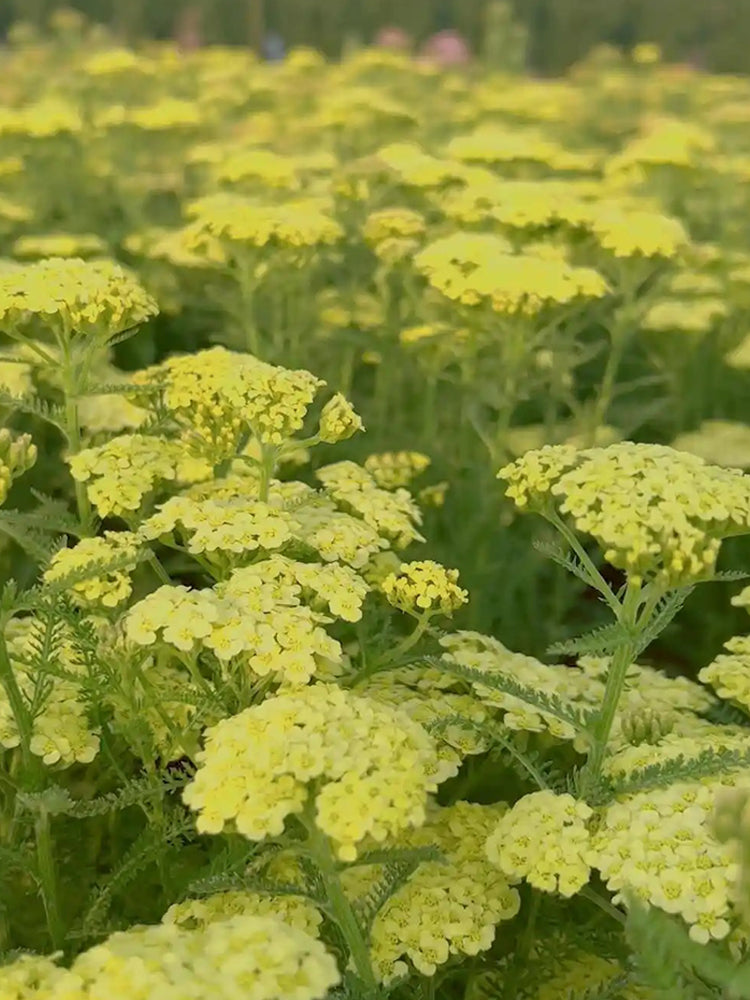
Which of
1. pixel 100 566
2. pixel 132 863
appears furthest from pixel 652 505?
pixel 132 863

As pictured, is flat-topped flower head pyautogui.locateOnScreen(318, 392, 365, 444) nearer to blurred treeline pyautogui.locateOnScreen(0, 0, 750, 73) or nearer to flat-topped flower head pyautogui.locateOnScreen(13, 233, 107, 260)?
flat-topped flower head pyautogui.locateOnScreen(13, 233, 107, 260)

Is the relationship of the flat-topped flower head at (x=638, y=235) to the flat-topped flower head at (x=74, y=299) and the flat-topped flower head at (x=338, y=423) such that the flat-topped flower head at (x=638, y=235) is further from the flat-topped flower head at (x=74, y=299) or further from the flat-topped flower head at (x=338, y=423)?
A: the flat-topped flower head at (x=74, y=299)

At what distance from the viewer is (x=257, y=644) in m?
1.81

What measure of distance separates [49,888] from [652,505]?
3.64 feet

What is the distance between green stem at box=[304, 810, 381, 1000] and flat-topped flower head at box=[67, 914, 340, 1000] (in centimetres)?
11

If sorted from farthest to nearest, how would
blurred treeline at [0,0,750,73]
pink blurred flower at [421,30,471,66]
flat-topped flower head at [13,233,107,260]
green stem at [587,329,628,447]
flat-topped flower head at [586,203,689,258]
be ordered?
1. blurred treeline at [0,0,750,73]
2. pink blurred flower at [421,30,471,66]
3. flat-topped flower head at [13,233,107,260]
4. green stem at [587,329,628,447]
5. flat-topped flower head at [586,203,689,258]

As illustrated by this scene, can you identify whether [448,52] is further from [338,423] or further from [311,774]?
[311,774]

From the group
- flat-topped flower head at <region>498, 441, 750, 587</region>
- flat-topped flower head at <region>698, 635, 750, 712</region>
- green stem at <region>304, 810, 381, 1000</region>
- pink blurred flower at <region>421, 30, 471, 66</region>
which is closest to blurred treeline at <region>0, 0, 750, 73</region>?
pink blurred flower at <region>421, 30, 471, 66</region>

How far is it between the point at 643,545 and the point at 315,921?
76cm

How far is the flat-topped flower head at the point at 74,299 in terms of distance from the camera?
226cm

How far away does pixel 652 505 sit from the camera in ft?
6.04

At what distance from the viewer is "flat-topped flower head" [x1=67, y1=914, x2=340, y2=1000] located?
1.42 meters

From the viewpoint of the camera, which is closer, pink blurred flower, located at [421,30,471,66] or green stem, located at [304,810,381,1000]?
green stem, located at [304,810,381,1000]

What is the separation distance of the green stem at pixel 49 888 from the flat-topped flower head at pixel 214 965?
0.29 meters
